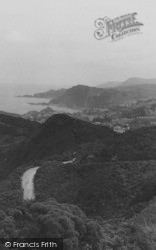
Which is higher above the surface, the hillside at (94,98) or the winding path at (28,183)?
the hillside at (94,98)

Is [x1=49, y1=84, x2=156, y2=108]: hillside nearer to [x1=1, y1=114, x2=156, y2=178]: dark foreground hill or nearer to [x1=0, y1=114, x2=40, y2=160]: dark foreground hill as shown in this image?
[x1=0, y1=114, x2=40, y2=160]: dark foreground hill

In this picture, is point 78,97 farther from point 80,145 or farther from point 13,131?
point 80,145

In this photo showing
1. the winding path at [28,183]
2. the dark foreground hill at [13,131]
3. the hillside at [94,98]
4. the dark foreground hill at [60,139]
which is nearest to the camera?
the winding path at [28,183]

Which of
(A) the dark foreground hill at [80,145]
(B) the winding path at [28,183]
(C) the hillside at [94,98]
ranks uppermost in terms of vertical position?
(C) the hillside at [94,98]

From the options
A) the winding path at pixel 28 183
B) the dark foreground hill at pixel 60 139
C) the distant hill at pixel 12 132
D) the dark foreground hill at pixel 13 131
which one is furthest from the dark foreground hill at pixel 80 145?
the dark foreground hill at pixel 13 131

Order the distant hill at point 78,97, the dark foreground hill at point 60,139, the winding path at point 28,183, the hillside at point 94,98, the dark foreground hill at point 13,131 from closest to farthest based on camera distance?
1. the winding path at point 28,183
2. the dark foreground hill at point 60,139
3. the dark foreground hill at point 13,131
4. the hillside at point 94,98
5. the distant hill at point 78,97

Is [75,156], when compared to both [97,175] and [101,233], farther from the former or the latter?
[101,233]

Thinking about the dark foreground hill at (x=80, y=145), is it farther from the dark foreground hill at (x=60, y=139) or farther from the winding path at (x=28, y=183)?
the winding path at (x=28, y=183)

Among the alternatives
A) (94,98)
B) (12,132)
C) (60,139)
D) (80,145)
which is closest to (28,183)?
(80,145)
